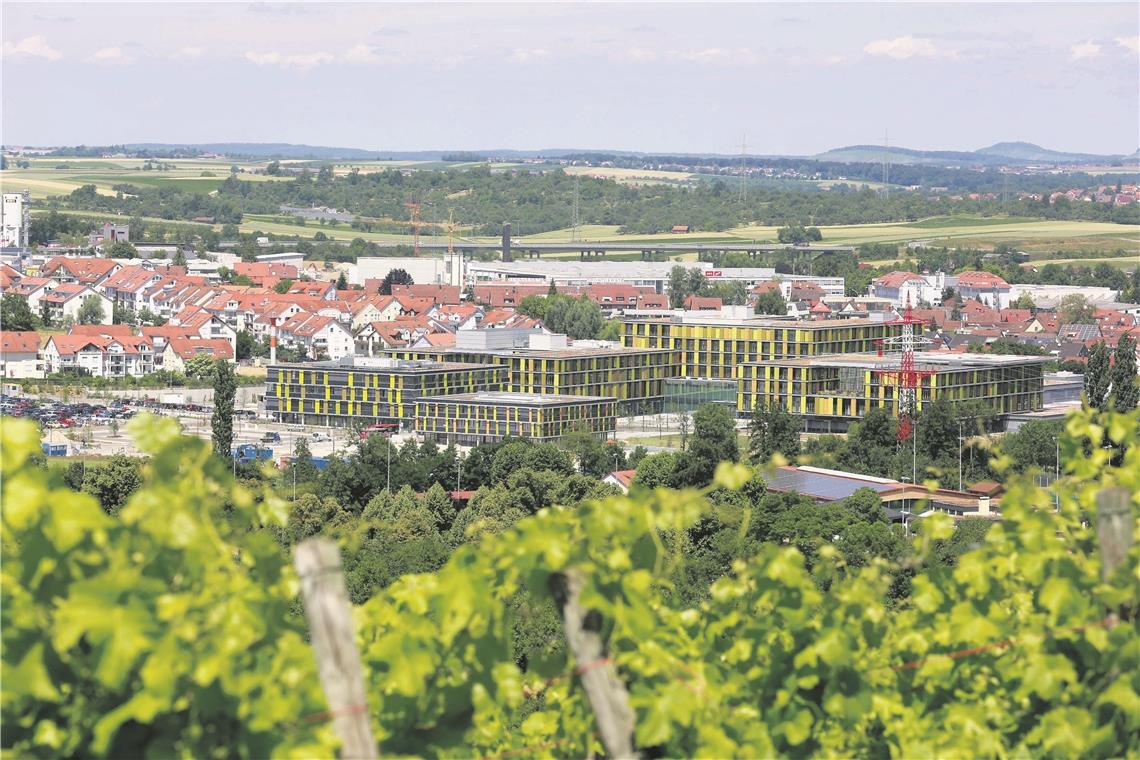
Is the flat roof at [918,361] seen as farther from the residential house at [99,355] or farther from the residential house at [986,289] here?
the residential house at [986,289]

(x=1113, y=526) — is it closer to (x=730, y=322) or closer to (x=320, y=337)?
(x=730, y=322)

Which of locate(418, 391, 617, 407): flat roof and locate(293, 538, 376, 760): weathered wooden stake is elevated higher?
locate(293, 538, 376, 760): weathered wooden stake

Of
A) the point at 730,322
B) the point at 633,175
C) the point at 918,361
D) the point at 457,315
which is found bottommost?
the point at 457,315

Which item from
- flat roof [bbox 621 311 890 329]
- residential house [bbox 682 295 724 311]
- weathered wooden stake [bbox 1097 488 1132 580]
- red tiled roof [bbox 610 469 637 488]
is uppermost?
weathered wooden stake [bbox 1097 488 1132 580]

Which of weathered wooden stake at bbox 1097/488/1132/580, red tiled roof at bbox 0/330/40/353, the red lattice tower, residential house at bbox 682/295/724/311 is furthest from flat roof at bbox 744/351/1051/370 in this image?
weathered wooden stake at bbox 1097/488/1132/580

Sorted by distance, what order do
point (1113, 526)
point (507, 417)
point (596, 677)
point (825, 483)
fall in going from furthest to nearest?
point (507, 417)
point (825, 483)
point (1113, 526)
point (596, 677)

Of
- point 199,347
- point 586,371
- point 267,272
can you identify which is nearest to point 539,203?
point 267,272

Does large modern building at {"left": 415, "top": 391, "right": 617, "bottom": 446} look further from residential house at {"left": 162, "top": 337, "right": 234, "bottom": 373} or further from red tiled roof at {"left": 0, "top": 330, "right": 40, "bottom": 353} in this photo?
red tiled roof at {"left": 0, "top": 330, "right": 40, "bottom": 353}

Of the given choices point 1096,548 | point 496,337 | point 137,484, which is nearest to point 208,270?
point 496,337
